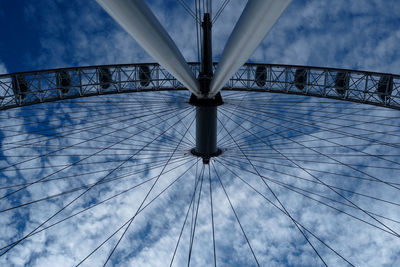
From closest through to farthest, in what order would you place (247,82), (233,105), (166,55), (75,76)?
(166,55)
(233,105)
(75,76)
(247,82)

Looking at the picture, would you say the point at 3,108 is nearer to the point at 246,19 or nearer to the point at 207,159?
the point at 207,159

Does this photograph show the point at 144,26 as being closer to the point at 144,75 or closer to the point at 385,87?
the point at 144,75

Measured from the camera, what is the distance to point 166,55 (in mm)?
4879

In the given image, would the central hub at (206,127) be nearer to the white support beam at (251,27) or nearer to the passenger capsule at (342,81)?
the white support beam at (251,27)

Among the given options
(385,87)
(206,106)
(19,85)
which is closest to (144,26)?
(206,106)

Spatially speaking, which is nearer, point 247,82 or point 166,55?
point 166,55

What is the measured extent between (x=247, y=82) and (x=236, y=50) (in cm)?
1442

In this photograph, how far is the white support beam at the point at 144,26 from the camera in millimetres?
3233

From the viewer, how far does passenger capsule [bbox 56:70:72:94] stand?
1680 cm

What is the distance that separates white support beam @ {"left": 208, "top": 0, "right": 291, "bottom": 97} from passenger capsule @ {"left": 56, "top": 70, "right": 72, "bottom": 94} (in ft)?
47.5

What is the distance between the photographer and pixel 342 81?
17.6 metres

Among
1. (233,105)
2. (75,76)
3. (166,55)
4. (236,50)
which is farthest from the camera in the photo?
(75,76)

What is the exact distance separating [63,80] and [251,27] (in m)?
16.3

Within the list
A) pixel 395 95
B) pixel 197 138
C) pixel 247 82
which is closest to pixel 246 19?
pixel 197 138
